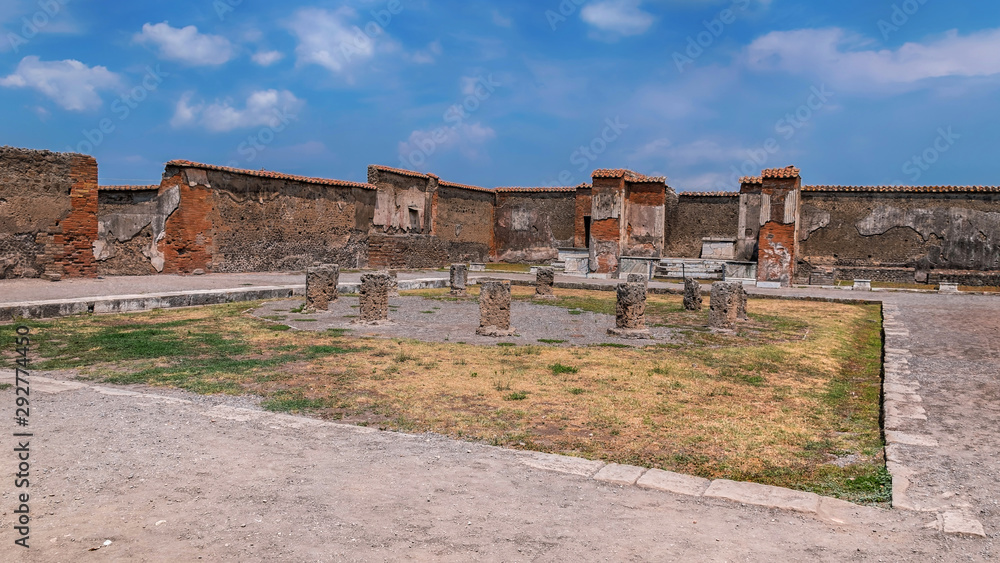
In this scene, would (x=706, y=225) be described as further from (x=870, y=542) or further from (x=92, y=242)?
(x=870, y=542)

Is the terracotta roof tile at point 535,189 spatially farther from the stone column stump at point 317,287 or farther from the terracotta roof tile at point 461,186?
the stone column stump at point 317,287

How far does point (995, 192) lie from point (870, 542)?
2606 centimetres

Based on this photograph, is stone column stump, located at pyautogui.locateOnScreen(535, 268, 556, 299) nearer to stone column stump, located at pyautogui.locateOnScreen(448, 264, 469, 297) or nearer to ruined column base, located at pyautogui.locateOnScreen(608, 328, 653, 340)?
stone column stump, located at pyautogui.locateOnScreen(448, 264, 469, 297)

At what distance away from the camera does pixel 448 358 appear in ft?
21.4

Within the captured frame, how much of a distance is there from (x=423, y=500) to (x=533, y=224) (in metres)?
26.8

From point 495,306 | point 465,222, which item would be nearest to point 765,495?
point 495,306

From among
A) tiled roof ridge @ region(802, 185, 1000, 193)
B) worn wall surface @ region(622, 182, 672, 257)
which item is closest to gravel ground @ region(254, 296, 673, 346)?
worn wall surface @ region(622, 182, 672, 257)

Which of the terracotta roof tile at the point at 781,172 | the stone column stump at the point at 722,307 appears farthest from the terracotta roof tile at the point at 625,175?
the stone column stump at the point at 722,307

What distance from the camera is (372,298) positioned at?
912 cm

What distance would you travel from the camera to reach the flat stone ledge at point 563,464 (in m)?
3.27

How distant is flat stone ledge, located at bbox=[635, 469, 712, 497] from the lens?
3.01 meters

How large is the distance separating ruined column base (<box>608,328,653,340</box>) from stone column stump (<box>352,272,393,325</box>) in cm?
303

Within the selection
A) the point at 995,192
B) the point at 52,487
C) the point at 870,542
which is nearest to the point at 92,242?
the point at 52,487

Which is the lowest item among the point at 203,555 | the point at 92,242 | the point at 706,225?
the point at 203,555
